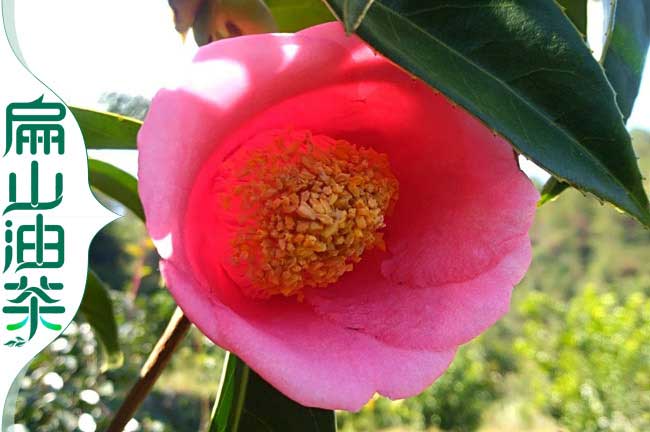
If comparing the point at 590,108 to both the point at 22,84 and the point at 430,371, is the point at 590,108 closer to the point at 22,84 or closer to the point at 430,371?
the point at 430,371

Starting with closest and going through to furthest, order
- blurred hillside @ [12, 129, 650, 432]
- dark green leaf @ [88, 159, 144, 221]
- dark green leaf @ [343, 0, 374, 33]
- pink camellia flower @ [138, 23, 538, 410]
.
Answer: dark green leaf @ [343, 0, 374, 33] → pink camellia flower @ [138, 23, 538, 410] → dark green leaf @ [88, 159, 144, 221] → blurred hillside @ [12, 129, 650, 432]

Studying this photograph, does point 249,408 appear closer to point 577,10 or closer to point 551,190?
point 551,190

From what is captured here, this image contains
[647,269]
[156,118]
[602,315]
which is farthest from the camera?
[647,269]

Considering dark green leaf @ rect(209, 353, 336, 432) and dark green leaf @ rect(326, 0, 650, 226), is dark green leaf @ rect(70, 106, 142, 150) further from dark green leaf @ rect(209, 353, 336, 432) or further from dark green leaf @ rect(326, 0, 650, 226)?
dark green leaf @ rect(326, 0, 650, 226)

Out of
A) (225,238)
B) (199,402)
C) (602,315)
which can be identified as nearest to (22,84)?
(225,238)

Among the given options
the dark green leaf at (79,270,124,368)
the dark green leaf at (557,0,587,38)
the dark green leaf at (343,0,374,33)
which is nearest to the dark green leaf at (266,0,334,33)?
the dark green leaf at (557,0,587,38)

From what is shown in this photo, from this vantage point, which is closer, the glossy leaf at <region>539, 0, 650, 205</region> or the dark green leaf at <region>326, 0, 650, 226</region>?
the dark green leaf at <region>326, 0, 650, 226</region>

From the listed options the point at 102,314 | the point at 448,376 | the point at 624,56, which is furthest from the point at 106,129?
the point at 448,376
